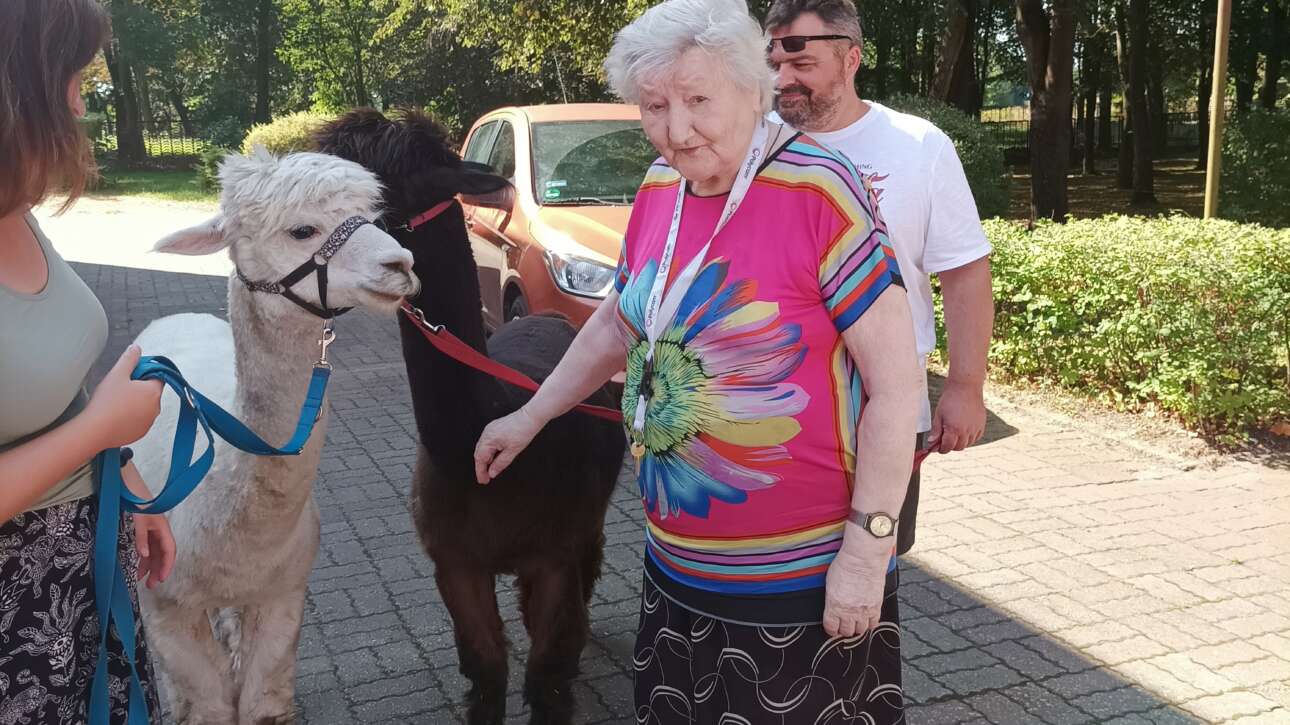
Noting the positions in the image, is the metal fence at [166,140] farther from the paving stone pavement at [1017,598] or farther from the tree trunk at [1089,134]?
the paving stone pavement at [1017,598]

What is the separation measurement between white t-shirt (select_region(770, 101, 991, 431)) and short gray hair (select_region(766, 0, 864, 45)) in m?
0.35

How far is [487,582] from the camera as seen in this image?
3.33 m

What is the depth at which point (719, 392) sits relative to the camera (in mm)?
1988

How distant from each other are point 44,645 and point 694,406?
1.18m

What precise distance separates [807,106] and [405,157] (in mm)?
1145

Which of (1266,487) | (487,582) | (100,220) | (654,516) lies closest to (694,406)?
(654,516)

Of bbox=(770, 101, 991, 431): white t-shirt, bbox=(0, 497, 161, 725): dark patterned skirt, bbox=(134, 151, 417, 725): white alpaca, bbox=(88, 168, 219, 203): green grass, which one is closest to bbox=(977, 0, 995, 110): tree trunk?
bbox=(88, 168, 219, 203): green grass

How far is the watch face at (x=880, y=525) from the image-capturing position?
1.94 metres

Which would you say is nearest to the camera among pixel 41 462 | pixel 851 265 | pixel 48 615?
pixel 41 462

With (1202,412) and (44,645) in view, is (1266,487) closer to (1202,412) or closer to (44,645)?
(1202,412)

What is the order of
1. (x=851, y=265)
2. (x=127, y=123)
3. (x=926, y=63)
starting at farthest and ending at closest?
(x=127, y=123)
(x=926, y=63)
(x=851, y=265)

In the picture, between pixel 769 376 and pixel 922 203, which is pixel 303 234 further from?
pixel 922 203

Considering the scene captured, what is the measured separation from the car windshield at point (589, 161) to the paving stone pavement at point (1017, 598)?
2.02 metres

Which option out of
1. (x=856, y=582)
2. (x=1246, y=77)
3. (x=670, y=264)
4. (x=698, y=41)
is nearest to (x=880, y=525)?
(x=856, y=582)
